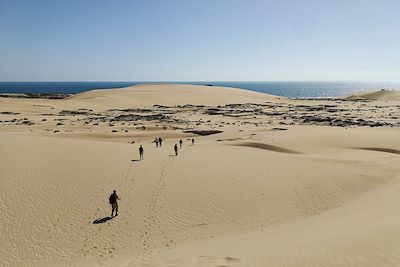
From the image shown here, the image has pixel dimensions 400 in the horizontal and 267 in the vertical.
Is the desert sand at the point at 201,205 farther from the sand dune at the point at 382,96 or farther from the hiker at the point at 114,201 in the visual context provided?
the sand dune at the point at 382,96

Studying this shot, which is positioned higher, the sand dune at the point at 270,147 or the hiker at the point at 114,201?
the hiker at the point at 114,201

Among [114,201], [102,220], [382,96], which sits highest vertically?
[382,96]

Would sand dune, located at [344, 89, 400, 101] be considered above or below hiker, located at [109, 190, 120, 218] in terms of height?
above

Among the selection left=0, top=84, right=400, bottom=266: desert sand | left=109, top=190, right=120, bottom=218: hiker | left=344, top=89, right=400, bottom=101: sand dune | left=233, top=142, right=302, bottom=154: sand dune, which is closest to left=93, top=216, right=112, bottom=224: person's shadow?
left=0, top=84, right=400, bottom=266: desert sand

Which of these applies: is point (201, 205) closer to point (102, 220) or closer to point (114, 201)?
point (114, 201)

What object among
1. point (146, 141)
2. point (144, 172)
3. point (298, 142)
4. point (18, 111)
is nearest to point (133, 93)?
point (18, 111)

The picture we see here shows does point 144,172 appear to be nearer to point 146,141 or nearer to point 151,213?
point 151,213

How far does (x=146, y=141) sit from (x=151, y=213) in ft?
68.2

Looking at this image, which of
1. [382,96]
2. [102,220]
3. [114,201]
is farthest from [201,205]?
[382,96]

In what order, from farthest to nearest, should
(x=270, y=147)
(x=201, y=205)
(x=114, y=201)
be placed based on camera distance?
(x=270, y=147) < (x=201, y=205) < (x=114, y=201)

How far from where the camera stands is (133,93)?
8925cm

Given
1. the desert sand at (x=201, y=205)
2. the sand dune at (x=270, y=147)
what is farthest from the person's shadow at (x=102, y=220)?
the sand dune at (x=270, y=147)

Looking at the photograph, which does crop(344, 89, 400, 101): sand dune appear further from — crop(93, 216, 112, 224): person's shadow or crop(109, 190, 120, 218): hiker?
crop(93, 216, 112, 224): person's shadow

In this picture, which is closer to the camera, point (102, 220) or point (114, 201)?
point (102, 220)
